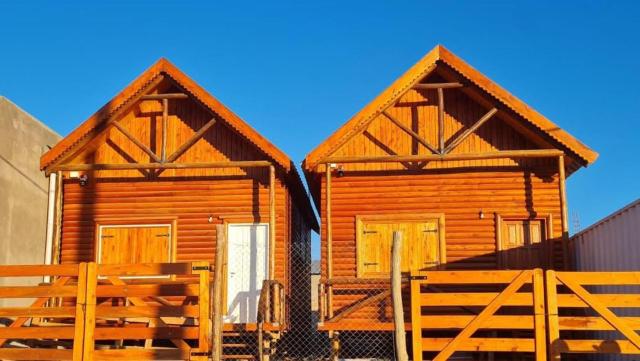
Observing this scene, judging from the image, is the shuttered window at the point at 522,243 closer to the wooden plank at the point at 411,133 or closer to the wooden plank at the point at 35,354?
the wooden plank at the point at 411,133

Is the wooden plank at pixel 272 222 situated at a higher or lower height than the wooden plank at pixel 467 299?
higher

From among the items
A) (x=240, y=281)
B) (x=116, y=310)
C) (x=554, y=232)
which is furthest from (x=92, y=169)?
(x=554, y=232)

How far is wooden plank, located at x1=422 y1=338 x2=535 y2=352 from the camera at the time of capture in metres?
10.8

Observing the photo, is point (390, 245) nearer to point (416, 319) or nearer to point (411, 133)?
point (411, 133)

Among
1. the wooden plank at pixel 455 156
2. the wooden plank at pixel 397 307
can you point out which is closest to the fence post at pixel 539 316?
the wooden plank at pixel 397 307

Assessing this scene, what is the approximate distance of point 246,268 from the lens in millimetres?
17016

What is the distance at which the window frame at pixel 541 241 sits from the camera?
16.6m

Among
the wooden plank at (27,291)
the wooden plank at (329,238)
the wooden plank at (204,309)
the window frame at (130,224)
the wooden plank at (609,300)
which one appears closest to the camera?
the wooden plank at (609,300)

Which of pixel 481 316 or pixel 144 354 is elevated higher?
pixel 481 316


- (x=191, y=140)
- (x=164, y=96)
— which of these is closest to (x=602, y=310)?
(x=191, y=140)

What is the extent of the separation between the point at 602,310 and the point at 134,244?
1054 centimetres

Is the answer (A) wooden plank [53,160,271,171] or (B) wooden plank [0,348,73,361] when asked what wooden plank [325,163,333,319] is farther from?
(B) wooden plank [0,348,73,361]

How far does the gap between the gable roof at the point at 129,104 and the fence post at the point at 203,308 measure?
574 centimetres

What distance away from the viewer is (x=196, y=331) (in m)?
11.1
